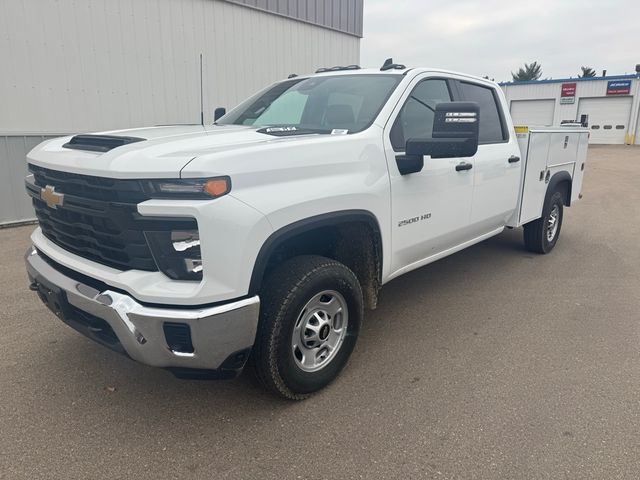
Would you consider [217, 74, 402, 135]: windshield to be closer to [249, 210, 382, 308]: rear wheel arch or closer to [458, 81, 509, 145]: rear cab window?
[249, 210, 382, 308]: rear wheel arch

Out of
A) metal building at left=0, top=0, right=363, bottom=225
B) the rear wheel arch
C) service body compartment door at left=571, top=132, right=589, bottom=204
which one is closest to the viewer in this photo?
the rear wheel arch

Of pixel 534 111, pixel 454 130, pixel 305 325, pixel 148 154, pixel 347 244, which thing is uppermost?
pixel 534 111

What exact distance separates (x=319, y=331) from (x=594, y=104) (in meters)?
37.4

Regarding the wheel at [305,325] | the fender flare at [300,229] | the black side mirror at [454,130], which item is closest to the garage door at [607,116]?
the black side mirror at [454,130]

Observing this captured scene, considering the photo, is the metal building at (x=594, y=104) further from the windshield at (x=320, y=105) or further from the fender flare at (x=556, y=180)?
the windshield at (x=320, y=105)

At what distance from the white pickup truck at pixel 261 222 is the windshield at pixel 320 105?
0.02 metres

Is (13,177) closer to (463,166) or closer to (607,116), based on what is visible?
(463,166)

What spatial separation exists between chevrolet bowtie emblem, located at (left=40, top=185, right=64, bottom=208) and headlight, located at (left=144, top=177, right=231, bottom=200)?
715mm

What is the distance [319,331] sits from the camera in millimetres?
2826

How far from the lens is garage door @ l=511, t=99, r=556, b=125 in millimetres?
35000

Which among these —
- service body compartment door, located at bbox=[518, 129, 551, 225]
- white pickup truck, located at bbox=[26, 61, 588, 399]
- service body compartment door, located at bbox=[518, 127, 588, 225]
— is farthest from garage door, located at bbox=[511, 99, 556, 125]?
white pickup truck, located at bbox=[26, 61, 588, 399]

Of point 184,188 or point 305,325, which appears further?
point 305,325

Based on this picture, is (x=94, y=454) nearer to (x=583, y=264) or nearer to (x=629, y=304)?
(x=629, y=304)

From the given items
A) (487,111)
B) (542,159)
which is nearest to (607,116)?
(542,159)
